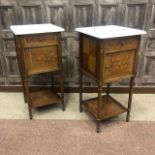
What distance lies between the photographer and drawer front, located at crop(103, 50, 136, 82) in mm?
1514

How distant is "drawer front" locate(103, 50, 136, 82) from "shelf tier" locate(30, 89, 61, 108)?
0.68 metres

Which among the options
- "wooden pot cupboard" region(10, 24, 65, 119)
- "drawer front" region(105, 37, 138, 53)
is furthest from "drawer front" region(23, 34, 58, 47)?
"drawer front" region(105, 37, 138, 53)

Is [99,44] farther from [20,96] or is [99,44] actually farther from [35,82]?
[20,96]

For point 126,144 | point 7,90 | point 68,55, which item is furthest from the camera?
point 7,90

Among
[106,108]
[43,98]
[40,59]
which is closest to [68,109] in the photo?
[43,98]

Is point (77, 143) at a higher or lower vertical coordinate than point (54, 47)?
lower

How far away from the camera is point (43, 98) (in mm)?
2053

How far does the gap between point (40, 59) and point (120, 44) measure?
Answer: 2.25 feet

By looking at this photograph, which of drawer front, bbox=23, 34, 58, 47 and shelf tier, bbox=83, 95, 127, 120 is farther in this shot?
shelf tier, bbox=83, 95, 127, 120

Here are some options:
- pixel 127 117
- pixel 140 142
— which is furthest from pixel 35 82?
pixel 140 142

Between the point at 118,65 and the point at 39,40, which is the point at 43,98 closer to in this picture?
the point at 39,40

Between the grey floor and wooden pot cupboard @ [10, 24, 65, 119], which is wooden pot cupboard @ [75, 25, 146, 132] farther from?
the grey floor

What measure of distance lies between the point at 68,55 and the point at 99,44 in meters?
0.81

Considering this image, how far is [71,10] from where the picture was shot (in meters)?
1.99
